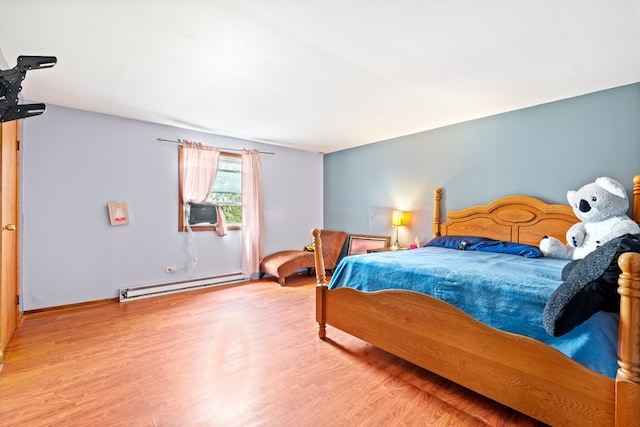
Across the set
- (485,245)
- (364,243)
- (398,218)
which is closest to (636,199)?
(485,245)

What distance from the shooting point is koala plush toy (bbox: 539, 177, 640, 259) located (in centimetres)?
239

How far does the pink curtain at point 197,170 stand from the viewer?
13.4ft

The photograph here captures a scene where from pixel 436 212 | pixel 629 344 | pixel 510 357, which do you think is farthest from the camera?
pixel 436 212

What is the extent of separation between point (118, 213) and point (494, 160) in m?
4.56

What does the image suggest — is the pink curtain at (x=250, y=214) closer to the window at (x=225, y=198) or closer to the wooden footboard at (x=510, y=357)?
the window at (x=225, y=198)

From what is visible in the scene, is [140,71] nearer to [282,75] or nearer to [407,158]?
[282,75]

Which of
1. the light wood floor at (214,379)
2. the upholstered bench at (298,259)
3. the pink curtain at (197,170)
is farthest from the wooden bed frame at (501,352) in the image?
the pink curtain at (197,170)

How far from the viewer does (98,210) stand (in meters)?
3.51

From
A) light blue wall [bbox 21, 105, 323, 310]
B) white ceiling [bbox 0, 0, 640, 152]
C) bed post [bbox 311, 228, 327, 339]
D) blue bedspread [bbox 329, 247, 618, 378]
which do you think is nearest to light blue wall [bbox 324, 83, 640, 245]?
white ceiling [bbox 0, 0, 640, 152]

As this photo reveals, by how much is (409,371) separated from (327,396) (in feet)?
2.18

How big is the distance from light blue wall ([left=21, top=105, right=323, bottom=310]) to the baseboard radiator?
9 cm

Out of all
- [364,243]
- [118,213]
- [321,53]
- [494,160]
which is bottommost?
[364,243]

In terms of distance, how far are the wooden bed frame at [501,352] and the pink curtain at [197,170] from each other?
2.36m

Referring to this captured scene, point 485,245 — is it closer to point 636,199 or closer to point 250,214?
point 636,199
